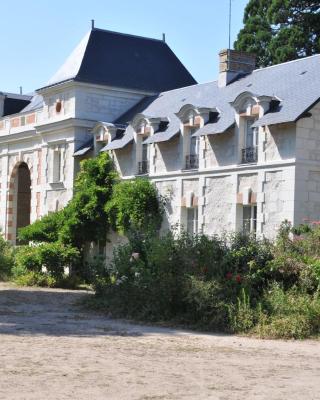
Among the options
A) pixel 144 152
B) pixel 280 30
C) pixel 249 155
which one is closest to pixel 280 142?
pixel 249 155

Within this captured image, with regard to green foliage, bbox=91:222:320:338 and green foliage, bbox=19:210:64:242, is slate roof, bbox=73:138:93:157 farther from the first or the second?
green foliage, bbox=91:222:320:338

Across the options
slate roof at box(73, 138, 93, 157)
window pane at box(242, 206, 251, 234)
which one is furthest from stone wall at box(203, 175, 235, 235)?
slate roof at box(73, 138, 93, 157)

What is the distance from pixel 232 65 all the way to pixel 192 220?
5472 millimetres

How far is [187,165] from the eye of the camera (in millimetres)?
24234

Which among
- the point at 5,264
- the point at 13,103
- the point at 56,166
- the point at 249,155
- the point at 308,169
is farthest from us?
the point at 13,103

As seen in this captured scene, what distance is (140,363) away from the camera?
1048cm

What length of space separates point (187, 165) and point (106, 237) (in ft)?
14.8

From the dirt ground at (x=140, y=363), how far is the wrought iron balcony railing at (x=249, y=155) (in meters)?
7.94

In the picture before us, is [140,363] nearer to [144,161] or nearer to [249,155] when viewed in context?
[249,155]

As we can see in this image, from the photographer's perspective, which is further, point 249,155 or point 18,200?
point 18,200

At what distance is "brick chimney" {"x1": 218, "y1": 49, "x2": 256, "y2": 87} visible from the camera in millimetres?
25859

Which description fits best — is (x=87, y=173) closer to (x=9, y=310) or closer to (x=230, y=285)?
(x=9, y=310)

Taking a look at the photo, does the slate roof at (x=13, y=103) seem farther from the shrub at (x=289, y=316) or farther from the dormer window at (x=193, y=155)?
the shrub at (x=289, y=316)

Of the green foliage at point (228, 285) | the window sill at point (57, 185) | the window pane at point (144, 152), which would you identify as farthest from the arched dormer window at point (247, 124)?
the window sill at point (57, 185)
